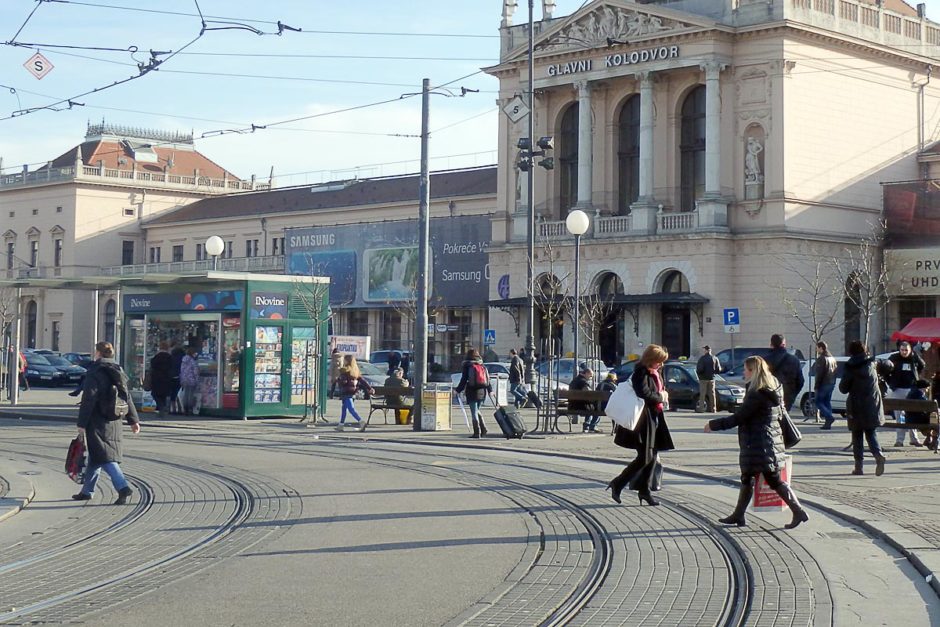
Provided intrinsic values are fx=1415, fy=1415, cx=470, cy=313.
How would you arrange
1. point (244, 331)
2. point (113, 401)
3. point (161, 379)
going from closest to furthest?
point (113, 401), point (244, 331), point (161, 379)

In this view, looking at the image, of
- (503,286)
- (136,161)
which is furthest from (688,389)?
(136,161)

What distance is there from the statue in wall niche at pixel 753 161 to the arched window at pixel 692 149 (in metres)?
2.85

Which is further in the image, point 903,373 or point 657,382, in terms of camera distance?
point 903,373

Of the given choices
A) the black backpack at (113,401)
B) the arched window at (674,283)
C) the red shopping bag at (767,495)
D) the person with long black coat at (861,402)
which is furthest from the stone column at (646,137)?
the red shopping bag at (767,495)

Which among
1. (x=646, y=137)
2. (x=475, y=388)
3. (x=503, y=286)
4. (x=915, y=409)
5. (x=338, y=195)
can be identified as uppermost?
(x=338, y=195)

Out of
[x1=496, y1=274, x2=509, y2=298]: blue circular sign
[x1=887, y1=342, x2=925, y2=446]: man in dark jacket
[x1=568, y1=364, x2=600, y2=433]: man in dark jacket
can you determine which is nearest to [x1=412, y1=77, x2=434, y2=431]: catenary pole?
[x1=568, y1=364, x2=600, y2=433]: man in dark jacket

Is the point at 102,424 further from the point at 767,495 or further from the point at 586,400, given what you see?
the point at 586,400

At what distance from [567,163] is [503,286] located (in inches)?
252

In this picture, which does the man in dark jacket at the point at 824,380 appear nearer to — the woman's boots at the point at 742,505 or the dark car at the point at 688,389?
the dark car at the point at 688,389

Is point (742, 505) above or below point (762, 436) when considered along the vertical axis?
below

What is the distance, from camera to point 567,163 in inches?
2566

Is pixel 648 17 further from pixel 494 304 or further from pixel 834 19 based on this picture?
pixel 494 304

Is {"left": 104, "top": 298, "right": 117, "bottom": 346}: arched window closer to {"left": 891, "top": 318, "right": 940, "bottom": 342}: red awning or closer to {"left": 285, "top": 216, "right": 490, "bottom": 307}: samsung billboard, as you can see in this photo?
{"left": 285, "top": 216, "right": 490, "bottom": 307}: samsung billboard

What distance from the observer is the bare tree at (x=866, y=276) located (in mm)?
55219
